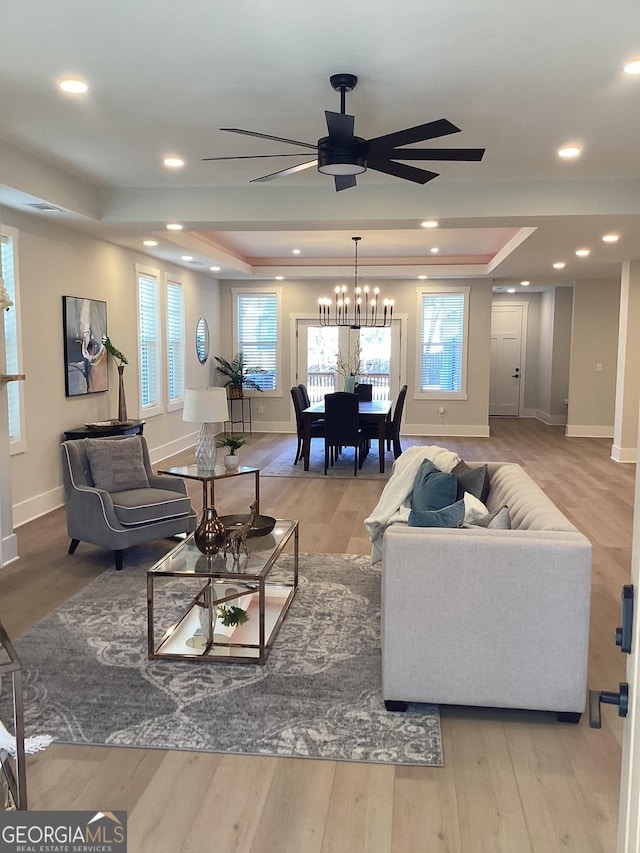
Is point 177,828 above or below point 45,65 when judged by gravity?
below

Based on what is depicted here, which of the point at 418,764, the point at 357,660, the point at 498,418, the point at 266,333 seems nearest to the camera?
the point at 418,764

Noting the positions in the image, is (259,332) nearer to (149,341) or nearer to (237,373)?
(237,373)

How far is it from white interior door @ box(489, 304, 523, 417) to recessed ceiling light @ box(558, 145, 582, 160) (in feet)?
29.2

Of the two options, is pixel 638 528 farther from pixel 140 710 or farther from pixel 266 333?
pixel 266 333

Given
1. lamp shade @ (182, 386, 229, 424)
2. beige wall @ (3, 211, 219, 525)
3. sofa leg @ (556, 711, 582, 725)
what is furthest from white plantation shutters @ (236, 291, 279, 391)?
sofa leg @ (556, 711, 582, 725)

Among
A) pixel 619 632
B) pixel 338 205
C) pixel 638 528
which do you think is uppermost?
pixel 338 205

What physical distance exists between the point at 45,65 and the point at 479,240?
6384 millimetres

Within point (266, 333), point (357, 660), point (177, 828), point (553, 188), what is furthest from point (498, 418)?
point (177, 828)

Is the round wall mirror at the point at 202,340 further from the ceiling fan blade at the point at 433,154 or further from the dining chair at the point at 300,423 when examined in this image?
the ceiling fan blade at the point at 433,154

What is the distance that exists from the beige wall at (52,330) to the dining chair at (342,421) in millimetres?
2268

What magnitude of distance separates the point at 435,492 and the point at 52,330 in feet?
12.9

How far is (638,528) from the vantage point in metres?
1.08

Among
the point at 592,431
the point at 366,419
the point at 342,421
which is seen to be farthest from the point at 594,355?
the point at 342,421

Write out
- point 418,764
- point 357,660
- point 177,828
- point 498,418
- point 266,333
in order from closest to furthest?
point 177,828
point 418,764
point 357,660
point 266,333
point 498,418
